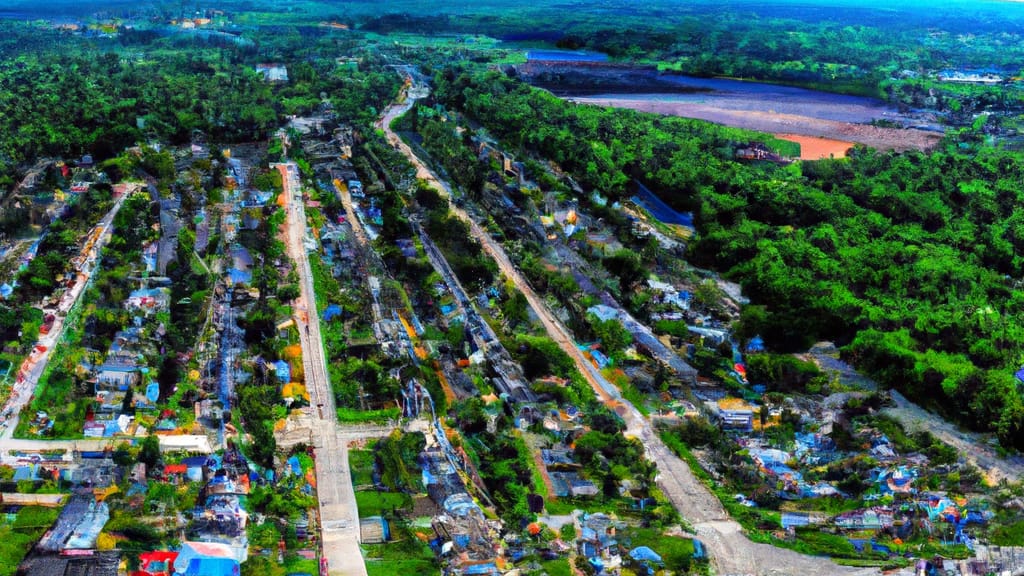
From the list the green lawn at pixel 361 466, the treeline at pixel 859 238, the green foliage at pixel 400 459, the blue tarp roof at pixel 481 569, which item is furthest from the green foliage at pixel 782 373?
the green lawn at pixel 361 466

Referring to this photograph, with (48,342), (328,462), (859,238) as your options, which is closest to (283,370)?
(328,462)

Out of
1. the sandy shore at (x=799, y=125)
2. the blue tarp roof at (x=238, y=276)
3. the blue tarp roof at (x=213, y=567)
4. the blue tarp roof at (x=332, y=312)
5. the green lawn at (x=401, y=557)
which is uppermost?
the sandy shore at (x=799, y=125)

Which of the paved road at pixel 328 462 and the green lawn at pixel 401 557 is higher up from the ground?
the paved road at pixel 328 462

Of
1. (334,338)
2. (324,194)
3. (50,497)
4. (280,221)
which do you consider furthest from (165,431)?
(324,194)

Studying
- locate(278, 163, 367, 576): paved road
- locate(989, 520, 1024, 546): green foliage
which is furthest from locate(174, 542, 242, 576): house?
locate(989, 520, 1024, 546): green foliage

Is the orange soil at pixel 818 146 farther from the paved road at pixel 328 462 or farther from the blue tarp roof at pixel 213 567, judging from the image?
the blue tarp roof at pixel 213 567
